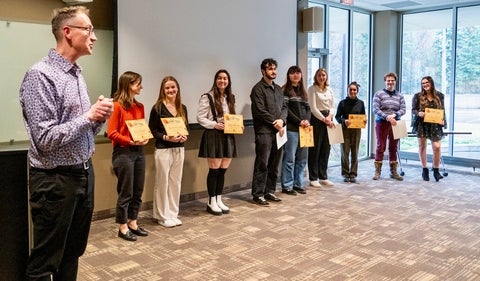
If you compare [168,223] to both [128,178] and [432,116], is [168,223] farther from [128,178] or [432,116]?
[432,116]

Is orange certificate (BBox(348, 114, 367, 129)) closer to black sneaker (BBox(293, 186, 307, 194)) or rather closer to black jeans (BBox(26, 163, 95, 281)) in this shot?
black sneaker (BBox(293, 186, 307, 194))

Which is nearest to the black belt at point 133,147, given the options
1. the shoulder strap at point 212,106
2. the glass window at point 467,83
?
the shoulder strap at point 212,106

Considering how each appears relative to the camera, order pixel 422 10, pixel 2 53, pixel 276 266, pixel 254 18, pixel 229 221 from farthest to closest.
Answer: pixel 422 10 < pixel 254 18 < pixel 229 221 < pixel 2 53 < pixel 276 266

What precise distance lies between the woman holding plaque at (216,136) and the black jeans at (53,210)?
2640mm

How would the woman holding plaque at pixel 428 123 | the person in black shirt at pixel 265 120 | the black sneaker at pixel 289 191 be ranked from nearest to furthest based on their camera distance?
1. the person in black shirt at pixel 265 120
2. the black sneaker at pixel 289 191
3. the woman holding plaque at pixel 428 123

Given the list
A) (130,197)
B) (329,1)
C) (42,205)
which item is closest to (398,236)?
(130,197)

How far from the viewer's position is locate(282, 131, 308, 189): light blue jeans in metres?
5.52

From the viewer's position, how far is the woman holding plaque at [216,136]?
15.4 feet

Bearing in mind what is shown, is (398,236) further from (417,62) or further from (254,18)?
(417,62)

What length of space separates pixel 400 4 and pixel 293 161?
4.00 m

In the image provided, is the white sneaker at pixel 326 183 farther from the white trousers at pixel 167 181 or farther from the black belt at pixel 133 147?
the black belt at pixel 133 147

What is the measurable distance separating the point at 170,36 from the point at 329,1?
145 inches

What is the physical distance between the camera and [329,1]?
7.46m

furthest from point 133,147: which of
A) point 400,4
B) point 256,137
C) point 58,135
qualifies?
point 400,4
